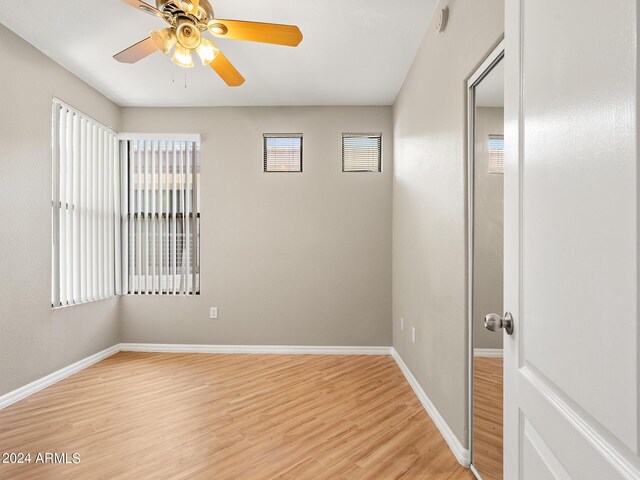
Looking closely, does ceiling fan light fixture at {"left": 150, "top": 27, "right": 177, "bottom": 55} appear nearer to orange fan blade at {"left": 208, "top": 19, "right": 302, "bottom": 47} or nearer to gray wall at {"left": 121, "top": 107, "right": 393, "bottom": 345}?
orange fan blade at {"left": 208, "top": 19, "right": 302, "bottom": 47}

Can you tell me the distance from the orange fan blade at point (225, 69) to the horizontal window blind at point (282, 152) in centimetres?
151

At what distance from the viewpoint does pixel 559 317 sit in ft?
2.38

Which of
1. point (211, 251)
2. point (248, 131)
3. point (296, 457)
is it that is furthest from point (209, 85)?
point (296, 457)

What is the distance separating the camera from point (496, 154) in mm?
1635

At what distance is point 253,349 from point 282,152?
2.21 m

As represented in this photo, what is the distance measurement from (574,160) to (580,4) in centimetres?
28

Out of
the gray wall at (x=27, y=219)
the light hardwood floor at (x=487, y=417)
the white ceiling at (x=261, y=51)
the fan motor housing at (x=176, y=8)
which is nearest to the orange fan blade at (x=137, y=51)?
the fan motor housing at (x=176, y=8)

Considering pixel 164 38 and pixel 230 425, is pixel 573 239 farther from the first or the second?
pixel 230 425

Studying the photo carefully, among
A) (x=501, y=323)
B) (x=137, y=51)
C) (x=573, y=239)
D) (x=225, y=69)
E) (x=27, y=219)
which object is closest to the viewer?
(x=573, y=239)

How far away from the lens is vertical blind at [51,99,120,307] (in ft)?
10.0

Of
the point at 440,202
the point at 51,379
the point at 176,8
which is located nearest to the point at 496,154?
the point at 440,202

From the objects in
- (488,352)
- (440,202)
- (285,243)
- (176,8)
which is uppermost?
(176,8)

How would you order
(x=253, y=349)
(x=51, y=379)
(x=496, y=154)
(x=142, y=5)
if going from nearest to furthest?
(x=496, y=154), (x=142, y=5), (x=51, y=379), (x=253, y=349)

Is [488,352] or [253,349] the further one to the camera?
[253,349]
